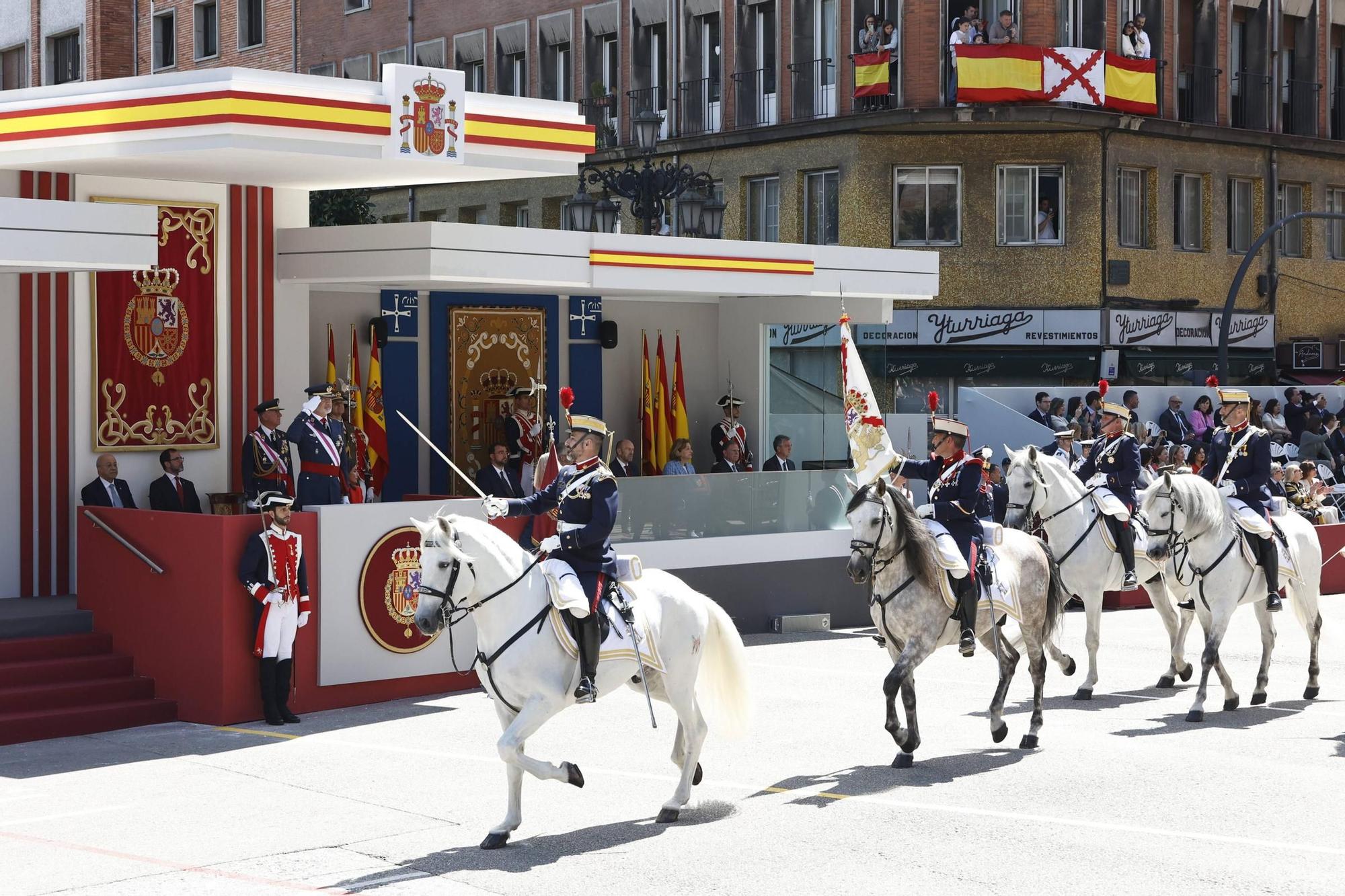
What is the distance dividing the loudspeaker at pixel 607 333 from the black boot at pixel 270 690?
8.61 meters

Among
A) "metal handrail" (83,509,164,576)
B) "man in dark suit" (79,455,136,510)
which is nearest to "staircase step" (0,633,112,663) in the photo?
"metal handrail" (83,509,164,576)

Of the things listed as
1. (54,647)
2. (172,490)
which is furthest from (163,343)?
(54,647)

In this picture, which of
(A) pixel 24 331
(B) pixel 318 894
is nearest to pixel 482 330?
(A) pixel 24 331

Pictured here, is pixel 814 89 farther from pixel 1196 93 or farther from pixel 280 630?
pixel 280 630

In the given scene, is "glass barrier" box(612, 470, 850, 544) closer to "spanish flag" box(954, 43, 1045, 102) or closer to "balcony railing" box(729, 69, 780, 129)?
"spanish flag" box(954, 43, 1045, 102)

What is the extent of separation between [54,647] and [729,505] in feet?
25.0

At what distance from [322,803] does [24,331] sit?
272 inches

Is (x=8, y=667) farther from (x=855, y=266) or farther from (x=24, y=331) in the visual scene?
(x=855, y=266)

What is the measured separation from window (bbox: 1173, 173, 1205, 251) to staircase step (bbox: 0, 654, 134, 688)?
28429 mm

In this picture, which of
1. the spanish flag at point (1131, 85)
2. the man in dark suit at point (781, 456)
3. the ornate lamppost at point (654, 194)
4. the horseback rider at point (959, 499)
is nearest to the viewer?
the horseback rider at point (959, 499)

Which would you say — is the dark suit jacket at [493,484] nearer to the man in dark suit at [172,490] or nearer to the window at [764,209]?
the man in dark suit at [172,490]

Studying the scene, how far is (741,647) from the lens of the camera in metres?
11.4

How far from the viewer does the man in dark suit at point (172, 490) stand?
53.7 ft

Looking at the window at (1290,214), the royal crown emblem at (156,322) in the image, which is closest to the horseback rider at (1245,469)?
the royal crown emblem at (156,322)
